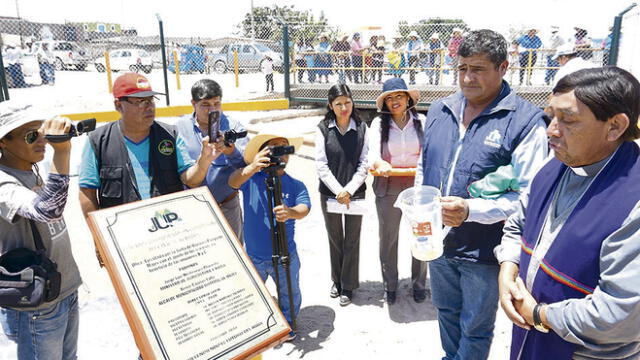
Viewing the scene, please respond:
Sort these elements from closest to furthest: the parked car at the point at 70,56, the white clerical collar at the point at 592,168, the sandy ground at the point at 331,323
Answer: the white clerical collar at the point at 592,168 < the sandy ground at the point at 331,323 < the parked car at the point at 70,56

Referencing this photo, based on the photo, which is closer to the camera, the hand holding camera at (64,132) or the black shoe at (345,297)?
the hand holding camera at (64,132)

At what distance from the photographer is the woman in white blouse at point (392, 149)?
3.41m

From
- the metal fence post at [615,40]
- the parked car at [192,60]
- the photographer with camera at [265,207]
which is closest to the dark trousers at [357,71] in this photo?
the metal fence post at [615,40]

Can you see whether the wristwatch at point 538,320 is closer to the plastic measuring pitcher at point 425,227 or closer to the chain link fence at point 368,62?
the plastic measuring pitcher at point 425,227

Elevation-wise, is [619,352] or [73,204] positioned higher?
[619,352]

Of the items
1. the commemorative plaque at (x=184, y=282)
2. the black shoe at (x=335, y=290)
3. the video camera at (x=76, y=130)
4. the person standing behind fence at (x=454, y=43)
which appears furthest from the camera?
the person standing behind fence at (x=454, y=43)

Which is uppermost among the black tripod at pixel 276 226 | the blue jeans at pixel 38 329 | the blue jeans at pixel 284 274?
the black tripod at pixel 276 226

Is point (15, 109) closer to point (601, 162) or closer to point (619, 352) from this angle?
point (601, 162)

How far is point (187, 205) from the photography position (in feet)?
6.17

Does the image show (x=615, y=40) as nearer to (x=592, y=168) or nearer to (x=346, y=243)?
(x=346, y=243)

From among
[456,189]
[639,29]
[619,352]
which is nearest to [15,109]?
[456,189]

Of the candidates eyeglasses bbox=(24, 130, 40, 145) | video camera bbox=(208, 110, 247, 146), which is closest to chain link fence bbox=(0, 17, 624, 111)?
video camera bbox=(208, 110, 247, 146)

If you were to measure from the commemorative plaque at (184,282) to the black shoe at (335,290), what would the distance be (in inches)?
76.7

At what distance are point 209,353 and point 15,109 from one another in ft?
4.67
